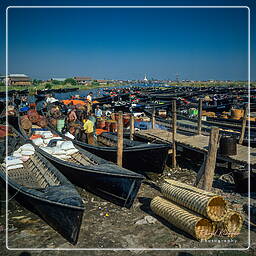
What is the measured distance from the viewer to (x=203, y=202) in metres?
6.41

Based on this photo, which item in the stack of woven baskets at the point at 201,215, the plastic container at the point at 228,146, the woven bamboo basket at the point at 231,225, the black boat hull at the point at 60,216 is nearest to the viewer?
the black boat hull at the point at 60,216

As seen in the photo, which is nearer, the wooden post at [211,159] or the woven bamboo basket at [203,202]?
the woven bamboo basket at [203,202]

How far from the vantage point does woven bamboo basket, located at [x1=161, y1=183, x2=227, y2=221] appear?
21.0 feet

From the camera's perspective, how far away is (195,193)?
6938 mm

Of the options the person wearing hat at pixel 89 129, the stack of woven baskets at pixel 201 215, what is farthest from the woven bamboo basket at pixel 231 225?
the person wearing hat at pixel 89 129

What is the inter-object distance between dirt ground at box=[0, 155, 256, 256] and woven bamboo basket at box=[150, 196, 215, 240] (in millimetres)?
210

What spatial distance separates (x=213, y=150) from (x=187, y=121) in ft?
42.5

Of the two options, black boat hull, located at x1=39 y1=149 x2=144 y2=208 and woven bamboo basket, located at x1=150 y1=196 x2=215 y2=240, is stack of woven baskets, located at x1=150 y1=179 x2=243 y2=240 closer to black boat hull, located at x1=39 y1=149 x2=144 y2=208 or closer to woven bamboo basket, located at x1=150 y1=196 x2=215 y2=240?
woven bamboo basket, located at x1=150 y1=196 x2=215 y2=240

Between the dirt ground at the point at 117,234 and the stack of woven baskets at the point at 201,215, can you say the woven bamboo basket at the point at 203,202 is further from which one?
the dirt ground at the point at 117,234

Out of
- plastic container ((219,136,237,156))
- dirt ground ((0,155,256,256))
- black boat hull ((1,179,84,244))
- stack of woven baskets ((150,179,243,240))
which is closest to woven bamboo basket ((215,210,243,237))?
stack of woven baskets ((150,179,243,240))

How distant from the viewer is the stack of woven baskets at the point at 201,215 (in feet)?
21.2

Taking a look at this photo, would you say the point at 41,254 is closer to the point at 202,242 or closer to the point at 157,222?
the point at 157,222

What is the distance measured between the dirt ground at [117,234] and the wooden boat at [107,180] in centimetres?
35

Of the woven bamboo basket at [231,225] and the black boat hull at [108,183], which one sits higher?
the black boat hull at [108,183]
